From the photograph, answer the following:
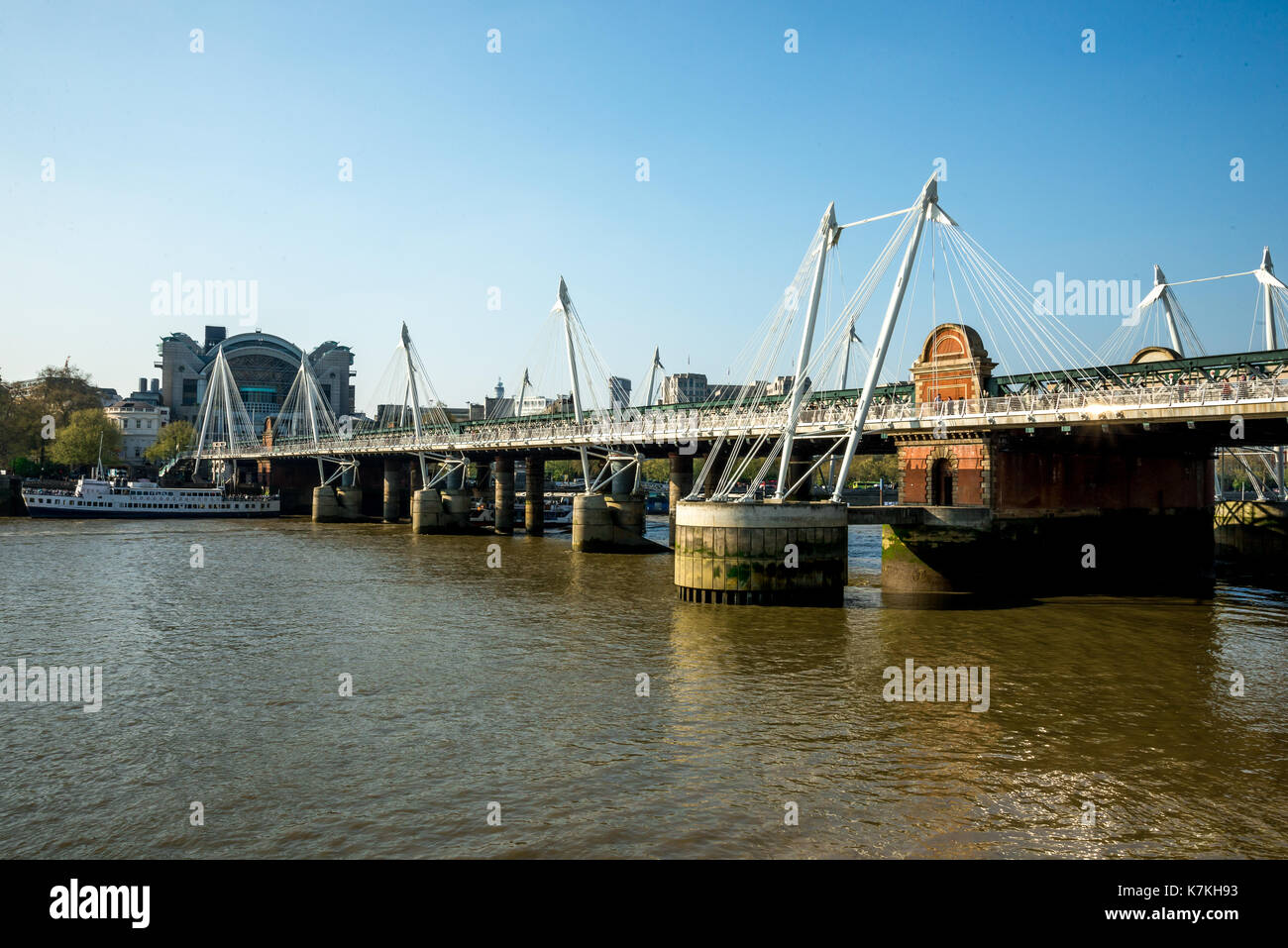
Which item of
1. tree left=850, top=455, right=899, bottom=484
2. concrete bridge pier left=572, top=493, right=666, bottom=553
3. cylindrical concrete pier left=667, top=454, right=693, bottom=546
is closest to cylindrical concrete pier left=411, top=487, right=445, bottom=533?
concrete bridge pier left=572, top=493, right=666, bottom=553

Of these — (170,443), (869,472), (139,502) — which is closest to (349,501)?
(139,502)

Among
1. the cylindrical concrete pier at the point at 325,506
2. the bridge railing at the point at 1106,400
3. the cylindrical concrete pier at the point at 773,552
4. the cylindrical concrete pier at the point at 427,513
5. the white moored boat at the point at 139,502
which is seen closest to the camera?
the bridge railing at the point at 1106,400

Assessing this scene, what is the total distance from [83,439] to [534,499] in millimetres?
83275

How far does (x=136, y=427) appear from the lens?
172750 mm

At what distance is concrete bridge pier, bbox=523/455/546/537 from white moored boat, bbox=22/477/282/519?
1870 inches

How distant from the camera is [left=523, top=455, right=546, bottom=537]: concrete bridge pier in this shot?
290 feet

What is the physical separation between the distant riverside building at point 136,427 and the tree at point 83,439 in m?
28.5

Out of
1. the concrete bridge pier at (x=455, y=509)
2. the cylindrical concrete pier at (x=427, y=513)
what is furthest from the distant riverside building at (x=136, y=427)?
the concrete bridge pier at (x=455, y=509)

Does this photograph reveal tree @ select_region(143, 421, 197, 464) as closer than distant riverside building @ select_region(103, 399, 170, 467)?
Yes

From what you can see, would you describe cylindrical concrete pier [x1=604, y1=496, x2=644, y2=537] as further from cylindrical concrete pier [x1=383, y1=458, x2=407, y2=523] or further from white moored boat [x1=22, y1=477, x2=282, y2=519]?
white moored boat [x1=22, y1=477, x2=282, y2=519]

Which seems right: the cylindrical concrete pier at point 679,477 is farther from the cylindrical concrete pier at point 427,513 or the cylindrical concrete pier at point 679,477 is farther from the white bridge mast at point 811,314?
the cylindrical concrete pier at point 427,513

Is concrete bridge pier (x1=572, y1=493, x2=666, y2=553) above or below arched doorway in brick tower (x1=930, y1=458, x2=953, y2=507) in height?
below

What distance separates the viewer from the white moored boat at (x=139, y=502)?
332 feet

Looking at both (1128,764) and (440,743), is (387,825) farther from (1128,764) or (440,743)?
(1128,764)
